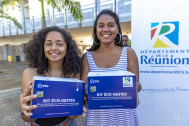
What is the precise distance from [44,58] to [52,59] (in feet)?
0.48

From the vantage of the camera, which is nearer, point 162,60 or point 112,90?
point 112,90

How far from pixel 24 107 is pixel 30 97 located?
105mm

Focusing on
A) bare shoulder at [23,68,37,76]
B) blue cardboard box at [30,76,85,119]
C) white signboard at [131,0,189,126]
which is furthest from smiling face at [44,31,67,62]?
white signboard at [131,0,189,126]

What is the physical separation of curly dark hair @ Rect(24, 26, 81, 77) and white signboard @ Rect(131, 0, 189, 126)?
0.98 meters

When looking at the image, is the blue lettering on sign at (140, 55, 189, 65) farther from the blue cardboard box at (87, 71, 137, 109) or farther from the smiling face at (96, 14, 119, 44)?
the blue cardboard box at (87, 71, 137, 109)

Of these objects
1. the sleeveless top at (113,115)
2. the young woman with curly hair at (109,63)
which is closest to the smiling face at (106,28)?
the young woman with curly hair at (109,63)

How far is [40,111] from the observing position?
1081mm

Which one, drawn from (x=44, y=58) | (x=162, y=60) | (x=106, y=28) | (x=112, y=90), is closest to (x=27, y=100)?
(x=44, y=58)

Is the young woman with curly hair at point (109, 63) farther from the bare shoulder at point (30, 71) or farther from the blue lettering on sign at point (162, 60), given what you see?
the blue lettering on sign at point (162, 60)

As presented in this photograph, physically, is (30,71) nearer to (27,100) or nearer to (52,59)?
(52,59)

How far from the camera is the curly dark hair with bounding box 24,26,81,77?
1.38 m

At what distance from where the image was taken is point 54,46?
129cm

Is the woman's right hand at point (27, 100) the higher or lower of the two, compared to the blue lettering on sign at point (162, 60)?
lower

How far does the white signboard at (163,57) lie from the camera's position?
1.85 metres
